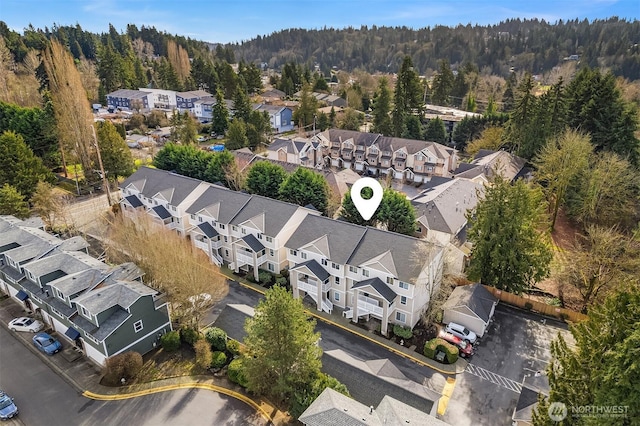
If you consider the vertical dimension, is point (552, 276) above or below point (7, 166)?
below

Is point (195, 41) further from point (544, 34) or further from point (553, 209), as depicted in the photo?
point (553, 209)

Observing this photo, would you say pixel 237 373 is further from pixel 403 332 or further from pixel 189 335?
pixel 403 332

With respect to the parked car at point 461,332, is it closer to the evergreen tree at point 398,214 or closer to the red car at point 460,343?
the red car at point 460,343

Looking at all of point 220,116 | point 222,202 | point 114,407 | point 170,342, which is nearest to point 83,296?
point 170,342

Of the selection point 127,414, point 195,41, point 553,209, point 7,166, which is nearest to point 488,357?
point 127,414

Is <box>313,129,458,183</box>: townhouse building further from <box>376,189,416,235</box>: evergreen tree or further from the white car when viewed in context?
the white car

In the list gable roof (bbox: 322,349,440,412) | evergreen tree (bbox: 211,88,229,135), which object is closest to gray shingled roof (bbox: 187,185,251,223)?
gable roof (bbox: 322,349,440,412)
